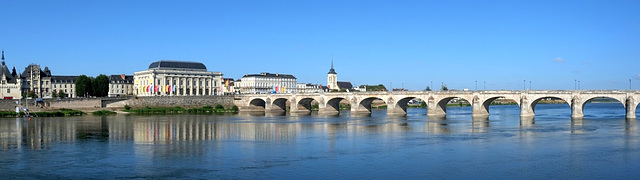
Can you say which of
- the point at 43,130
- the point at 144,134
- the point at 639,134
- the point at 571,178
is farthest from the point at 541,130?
the point at 43,130

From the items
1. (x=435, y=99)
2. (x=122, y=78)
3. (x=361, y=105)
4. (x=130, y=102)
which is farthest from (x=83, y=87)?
(x=435, y=99)

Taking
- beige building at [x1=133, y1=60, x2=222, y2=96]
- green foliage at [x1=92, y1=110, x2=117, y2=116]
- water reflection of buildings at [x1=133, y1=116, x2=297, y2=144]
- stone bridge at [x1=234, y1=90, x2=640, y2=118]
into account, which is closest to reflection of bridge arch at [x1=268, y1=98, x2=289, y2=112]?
stone bridge at [x1=234, y1=90, x2=640, y2=118]

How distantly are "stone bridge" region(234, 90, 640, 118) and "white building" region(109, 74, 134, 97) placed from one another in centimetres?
3877

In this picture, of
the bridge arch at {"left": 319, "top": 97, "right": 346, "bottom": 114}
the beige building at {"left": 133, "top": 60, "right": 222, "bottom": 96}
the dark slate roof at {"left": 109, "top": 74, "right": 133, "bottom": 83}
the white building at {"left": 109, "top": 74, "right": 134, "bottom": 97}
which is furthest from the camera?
the dark slate roof at {"left": 109, "top": 74, "right": 133, "bottom": 83}

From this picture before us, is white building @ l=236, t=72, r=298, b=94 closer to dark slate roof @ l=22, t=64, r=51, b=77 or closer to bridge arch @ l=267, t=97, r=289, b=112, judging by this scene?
dark slate roof @ l=22, t=64, r=51, b=77

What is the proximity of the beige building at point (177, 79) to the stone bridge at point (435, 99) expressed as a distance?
22.2 m

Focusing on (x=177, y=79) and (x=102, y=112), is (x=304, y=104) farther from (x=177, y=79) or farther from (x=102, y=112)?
(x=177, y=79)

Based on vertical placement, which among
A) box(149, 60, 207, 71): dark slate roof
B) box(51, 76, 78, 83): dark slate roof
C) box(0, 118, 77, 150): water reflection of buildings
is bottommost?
box(0, 118, 77, 150): water reflection of buildings

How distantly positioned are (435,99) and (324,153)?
43158 mm

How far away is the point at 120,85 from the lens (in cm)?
13400

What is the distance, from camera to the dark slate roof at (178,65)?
124188mm

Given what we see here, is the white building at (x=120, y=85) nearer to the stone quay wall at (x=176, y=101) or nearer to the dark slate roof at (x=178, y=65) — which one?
the dark slate roof at (x=178, y=65)

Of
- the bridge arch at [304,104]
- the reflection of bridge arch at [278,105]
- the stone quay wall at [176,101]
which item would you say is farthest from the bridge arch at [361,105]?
the stone quay wall at [176,101]

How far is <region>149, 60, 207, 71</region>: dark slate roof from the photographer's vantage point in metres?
124
